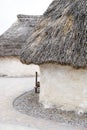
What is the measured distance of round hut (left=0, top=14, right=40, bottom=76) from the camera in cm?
2331

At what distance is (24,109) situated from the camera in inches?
484

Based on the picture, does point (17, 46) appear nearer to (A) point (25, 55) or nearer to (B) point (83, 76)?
(A) point (25, 55)

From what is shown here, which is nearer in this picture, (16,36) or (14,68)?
(14,68)

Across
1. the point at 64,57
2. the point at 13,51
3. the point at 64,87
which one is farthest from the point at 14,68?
the point at 64,57

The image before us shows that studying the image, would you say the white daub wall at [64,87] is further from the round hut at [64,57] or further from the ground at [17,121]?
the ground at [17,121]

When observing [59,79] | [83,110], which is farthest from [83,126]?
[59,79]

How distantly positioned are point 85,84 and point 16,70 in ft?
40.6

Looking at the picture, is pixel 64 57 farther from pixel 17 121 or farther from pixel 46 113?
pixel 17 121

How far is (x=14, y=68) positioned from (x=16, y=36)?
8.64 feet

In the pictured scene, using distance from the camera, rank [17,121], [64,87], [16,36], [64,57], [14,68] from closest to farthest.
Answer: [17,121] < [64,57] < [64,87] < [14,68] < [16,36]

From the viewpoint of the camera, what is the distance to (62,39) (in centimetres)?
1165

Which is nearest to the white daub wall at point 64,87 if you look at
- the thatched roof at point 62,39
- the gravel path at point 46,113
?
the gravel path at point 46,113

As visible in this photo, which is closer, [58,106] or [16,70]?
[58,106]

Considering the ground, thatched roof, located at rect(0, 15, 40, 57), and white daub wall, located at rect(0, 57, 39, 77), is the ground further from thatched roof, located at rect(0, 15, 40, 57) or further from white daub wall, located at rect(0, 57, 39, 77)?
thatched roof, located at rect(0, 15, 40, 57)
